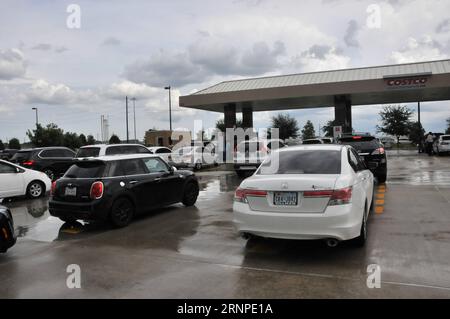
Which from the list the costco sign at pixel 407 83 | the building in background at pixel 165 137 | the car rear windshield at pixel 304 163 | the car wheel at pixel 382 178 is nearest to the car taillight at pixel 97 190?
the car rear windshield at pixel 304 163

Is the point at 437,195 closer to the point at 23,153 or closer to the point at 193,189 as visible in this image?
the point at 193,189

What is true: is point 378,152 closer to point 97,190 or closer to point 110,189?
point 110,189

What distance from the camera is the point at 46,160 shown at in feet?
56.0

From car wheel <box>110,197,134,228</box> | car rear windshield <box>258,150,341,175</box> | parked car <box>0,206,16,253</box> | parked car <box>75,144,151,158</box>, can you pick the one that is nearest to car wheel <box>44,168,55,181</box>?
parked car <box>75,144,151,158</box>

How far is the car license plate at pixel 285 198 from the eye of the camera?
18.0 feet

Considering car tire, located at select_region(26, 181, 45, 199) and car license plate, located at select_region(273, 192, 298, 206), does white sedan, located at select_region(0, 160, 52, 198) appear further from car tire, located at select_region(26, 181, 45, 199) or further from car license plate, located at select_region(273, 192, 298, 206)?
car license plate, located at select_region(273, 192, 298, 206)

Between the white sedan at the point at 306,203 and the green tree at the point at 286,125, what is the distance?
51661mm

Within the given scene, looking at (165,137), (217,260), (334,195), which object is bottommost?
(217,260)

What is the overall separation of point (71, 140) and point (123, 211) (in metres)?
56.0

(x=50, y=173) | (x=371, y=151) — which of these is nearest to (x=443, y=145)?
(x=371, y=151)

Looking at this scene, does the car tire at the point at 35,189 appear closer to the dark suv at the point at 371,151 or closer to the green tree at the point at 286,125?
the dark suv at the point at 371,151
